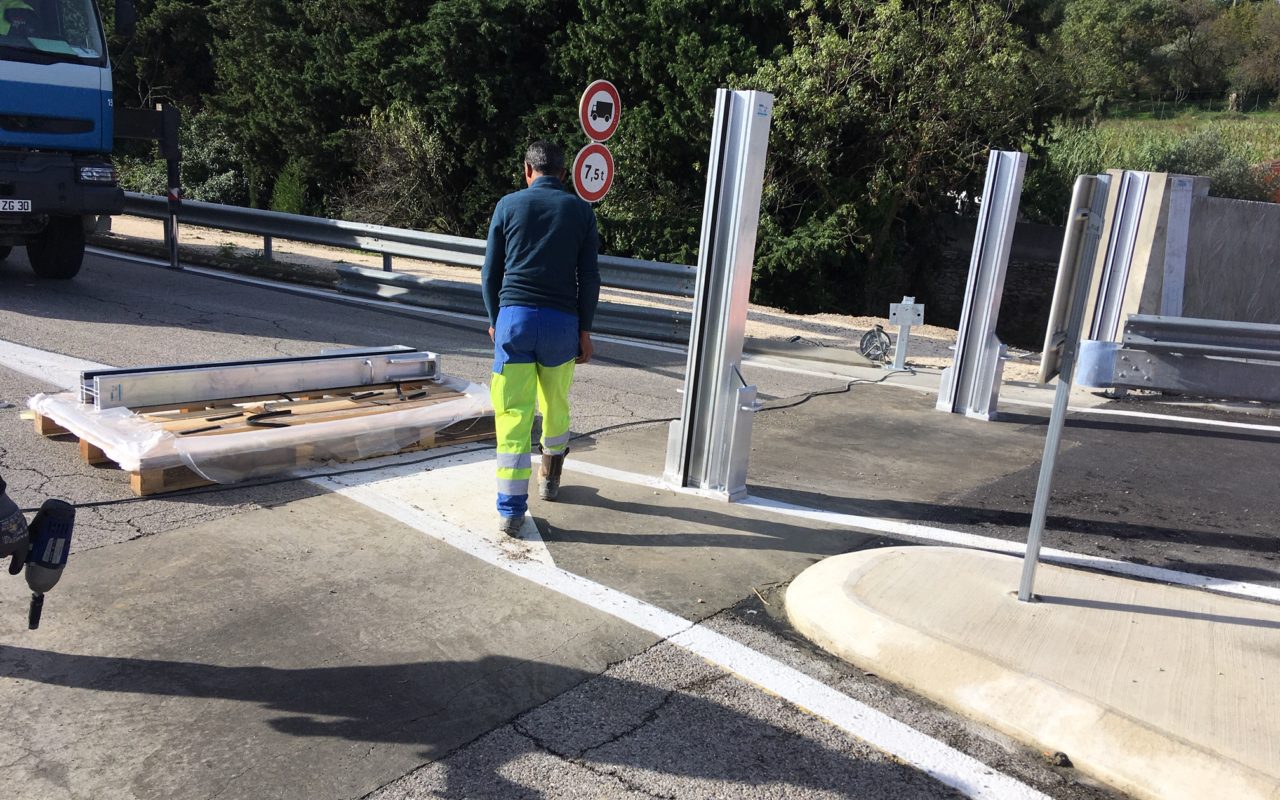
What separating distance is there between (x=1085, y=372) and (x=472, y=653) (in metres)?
8.42

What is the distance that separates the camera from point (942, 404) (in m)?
8.63

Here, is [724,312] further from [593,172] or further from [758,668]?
[593,172]

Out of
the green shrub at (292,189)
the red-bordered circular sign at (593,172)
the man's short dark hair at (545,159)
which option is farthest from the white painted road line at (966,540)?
the green shrub at (292,189)

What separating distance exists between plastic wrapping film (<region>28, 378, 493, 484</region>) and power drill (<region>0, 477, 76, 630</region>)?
1799mm

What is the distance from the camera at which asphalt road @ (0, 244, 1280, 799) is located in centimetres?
299

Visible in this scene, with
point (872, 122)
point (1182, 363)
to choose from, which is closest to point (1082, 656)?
point (1182, 363)

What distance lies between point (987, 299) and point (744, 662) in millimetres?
5770

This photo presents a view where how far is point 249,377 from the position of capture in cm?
612

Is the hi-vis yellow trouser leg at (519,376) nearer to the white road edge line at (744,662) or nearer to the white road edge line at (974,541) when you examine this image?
the white road edge line at (744,662)

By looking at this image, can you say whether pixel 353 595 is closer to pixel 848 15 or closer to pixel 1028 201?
pixel 848 15

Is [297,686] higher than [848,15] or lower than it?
lower

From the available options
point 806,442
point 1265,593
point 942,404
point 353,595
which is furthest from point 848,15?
point 353,595

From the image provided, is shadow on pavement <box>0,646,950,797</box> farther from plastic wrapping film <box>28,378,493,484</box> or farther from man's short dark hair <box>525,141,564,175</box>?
man's short dark hair <box>525,141,564,175</box>

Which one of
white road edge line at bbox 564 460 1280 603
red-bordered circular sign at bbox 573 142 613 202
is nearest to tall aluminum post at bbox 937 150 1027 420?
white road edge line at bbox 564 460 1280 603
